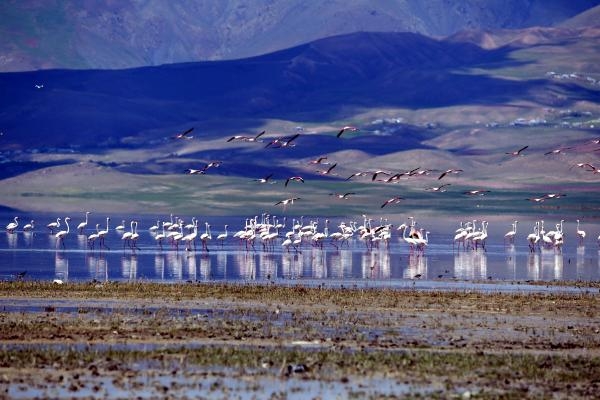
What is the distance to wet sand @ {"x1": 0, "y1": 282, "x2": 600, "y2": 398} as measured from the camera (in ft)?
65.9

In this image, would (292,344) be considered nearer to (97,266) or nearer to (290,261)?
(97,266)

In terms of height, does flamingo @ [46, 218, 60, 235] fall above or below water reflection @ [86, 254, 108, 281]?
above

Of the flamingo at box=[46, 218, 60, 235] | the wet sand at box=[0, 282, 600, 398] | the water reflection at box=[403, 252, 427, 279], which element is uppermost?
the flamingo at box=[46, 218, 60, 235]

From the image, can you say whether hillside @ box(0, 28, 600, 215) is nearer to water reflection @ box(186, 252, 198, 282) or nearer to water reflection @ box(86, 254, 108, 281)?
water reflection @ box(186, 252, 198, 282)

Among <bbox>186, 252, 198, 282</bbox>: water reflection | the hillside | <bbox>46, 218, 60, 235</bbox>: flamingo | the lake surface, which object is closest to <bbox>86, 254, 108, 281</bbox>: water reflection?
the lake surface

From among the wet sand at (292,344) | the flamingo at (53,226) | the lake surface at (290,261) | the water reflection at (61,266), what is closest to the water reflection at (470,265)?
the lake surface at (290,261)

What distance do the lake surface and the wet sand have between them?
6.66 metres

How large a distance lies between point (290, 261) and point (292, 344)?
999 inches

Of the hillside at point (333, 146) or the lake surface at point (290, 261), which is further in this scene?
the hillside at point (333, 146)

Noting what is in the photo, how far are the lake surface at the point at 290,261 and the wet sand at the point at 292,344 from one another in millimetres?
6657

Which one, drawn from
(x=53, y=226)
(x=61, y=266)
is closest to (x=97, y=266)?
(x=61, y=266)

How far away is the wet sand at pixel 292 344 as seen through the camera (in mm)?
20094

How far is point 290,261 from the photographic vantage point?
49.2 metres

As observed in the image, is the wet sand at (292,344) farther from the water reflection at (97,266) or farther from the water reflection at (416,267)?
the water reflection at (416,267)
